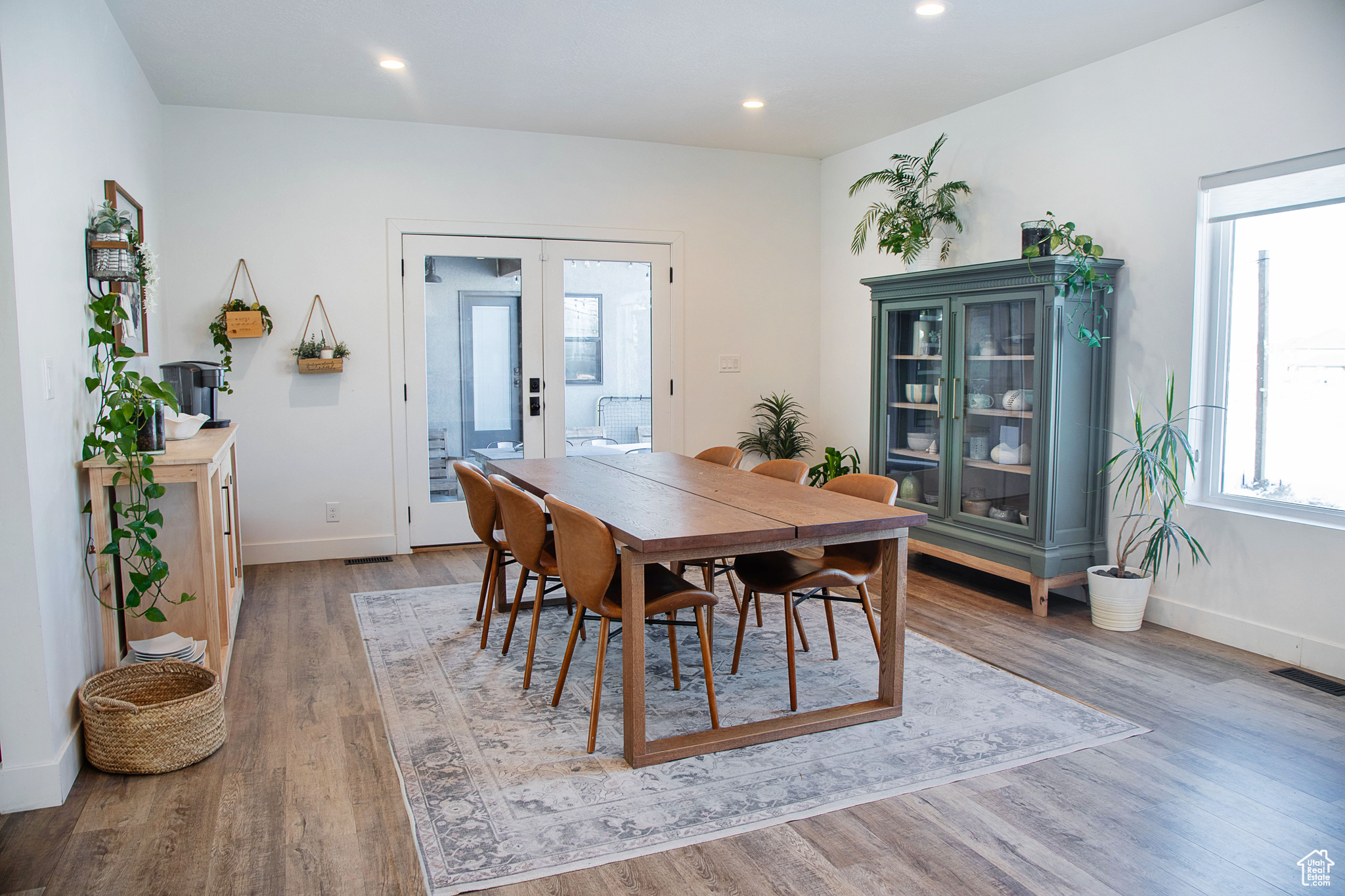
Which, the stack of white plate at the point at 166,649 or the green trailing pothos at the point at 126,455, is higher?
the green trailing pothos at the point at 126,455

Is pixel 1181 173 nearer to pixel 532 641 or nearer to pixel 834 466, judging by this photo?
pixel 834 466

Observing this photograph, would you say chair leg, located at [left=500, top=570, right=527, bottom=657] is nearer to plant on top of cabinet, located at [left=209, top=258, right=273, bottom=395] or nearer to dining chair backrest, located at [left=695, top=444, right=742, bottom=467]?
dining chair backrest, located at [left=695, top=444, right=742, bottom=467]

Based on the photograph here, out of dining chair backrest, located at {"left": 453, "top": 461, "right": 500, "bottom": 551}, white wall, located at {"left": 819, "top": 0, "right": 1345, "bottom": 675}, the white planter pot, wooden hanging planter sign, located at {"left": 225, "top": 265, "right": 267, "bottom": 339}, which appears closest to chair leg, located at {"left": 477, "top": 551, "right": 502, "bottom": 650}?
dining chair backrest, located at {"left": 453, "top": 461, "right": 500, "bottom": 551}

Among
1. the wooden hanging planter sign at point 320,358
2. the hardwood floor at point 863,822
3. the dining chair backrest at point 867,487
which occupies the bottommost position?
the hardwood floor at point 863,822

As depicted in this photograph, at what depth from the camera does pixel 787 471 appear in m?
4.11

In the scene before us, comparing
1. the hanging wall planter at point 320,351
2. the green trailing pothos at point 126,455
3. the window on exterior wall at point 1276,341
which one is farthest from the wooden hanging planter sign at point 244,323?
the window on exterior wall at point 1276,341

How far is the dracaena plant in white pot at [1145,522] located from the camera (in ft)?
13.0

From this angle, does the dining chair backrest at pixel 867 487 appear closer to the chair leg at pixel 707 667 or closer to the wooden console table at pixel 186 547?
the chair leg at pixel 707 667

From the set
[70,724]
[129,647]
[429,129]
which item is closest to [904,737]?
[70,724]

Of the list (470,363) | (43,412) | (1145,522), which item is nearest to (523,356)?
(470,363)

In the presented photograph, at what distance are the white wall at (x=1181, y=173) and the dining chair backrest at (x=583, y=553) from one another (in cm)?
286

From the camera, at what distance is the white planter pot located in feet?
13.2

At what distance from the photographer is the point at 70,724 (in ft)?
8.82

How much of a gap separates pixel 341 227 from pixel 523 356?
136 cm
